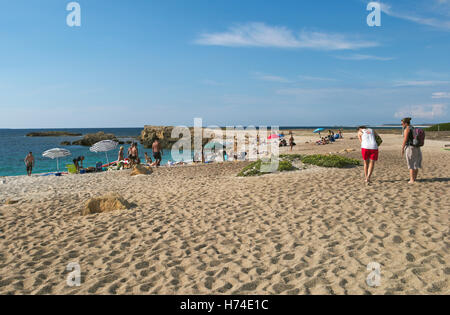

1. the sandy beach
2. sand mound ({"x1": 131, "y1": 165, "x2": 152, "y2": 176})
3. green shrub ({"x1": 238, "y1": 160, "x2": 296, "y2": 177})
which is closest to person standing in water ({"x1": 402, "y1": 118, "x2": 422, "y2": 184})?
the sandy beach

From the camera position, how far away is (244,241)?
563 centimetres

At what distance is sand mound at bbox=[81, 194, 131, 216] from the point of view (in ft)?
26.5

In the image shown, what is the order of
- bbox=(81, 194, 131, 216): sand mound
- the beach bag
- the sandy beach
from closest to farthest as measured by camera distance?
the sandy beach → bbox=(81, 194, 131, 216): sand mound → the beach bag

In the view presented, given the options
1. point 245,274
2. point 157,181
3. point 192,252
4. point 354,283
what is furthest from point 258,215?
point 157,181

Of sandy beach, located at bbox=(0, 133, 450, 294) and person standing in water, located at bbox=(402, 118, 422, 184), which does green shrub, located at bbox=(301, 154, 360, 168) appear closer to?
sandy beach, located at bbox=(0, 133, 450, 294)

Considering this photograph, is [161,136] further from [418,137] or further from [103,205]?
[418,137]

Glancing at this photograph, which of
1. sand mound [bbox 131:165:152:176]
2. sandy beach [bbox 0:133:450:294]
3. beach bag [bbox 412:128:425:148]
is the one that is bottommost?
sandy beach [bbox 0:133:450:294]

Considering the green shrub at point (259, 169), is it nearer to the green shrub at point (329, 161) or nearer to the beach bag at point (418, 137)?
the green shrub at point (329, 161)

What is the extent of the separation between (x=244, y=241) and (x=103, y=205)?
4502 mm

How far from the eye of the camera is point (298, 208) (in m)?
7.53

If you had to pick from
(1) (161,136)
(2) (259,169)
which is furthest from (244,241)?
(1) (161,136)

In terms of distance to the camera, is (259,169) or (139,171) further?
(139,171)

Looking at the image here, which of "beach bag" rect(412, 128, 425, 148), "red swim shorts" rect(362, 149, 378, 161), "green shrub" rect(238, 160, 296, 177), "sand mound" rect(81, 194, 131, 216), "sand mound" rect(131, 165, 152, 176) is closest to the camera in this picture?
"sand mound" rect(81, 194, 131, 216)

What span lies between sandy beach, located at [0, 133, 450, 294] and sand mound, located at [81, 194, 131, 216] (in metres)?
0.35
